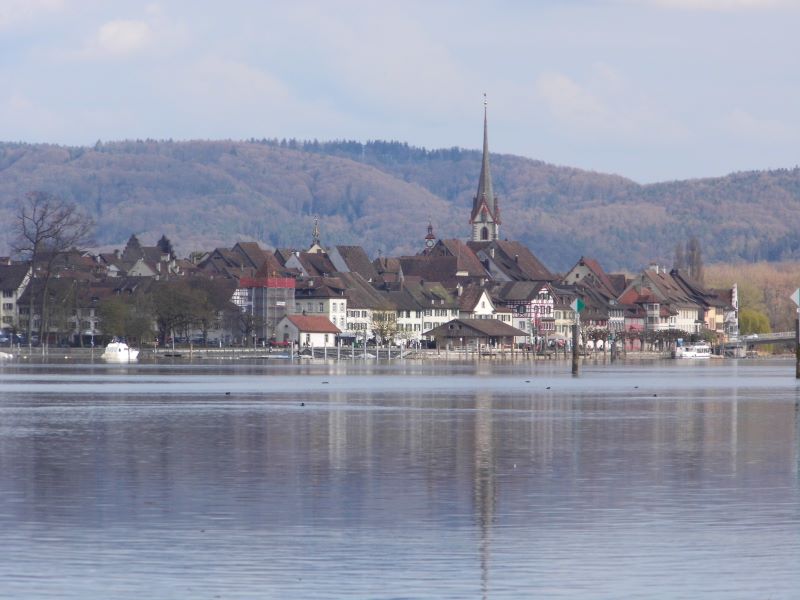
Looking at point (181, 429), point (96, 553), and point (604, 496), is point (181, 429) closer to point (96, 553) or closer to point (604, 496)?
point (604, 496)

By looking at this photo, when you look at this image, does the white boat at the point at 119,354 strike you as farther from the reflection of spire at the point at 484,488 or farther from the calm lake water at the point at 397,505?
the reflection of spire at the point at 484,488

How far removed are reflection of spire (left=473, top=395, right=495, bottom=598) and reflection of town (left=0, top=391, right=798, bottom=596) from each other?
34mm

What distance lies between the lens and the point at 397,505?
30016mm

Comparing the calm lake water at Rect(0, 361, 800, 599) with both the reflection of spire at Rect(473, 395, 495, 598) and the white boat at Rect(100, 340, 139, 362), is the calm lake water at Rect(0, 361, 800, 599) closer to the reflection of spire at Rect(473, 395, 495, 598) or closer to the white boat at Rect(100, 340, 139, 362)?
the reflection of spire at Rect(473, 395, 495, 598)

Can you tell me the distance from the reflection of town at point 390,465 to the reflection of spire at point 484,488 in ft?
0.11

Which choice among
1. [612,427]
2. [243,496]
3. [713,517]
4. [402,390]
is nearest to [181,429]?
[612,427]

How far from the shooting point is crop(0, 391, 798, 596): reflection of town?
29.1m

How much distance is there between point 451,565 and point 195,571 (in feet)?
11.5

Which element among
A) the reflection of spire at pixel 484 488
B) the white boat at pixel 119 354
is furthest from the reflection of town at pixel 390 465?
the white boat at pixel 119 354

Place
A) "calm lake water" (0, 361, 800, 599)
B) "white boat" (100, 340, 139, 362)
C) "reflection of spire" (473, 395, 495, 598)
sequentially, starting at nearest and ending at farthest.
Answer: "calm lake water" (0, 361, 800, 599) → "reflection of spire" (473, 395, 495, 598) → "white boat" (100, 340, 139, 362)

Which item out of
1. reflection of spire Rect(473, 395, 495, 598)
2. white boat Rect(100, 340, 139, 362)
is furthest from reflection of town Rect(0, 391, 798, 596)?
white boat Rect(100, 340, 139, 362)

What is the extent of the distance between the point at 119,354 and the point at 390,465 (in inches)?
5074

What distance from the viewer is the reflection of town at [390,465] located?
95.6 ft

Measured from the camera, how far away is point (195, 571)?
22859 millimetres
